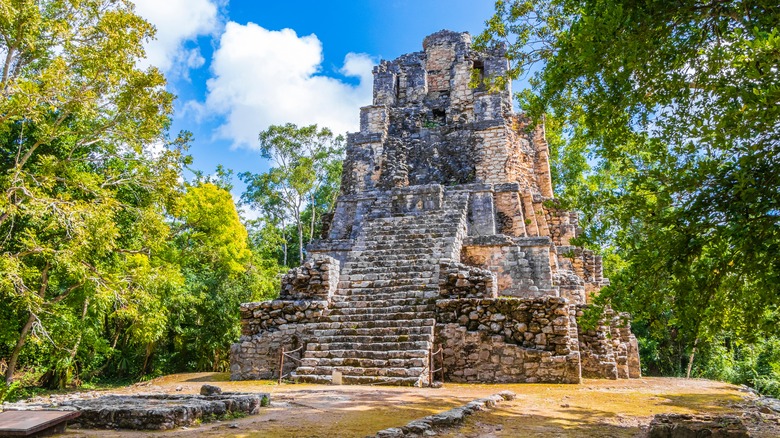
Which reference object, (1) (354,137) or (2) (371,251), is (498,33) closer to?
(2) (371,251)

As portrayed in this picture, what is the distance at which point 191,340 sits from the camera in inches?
642

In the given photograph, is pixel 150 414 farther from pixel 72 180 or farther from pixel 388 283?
pixel 72 180

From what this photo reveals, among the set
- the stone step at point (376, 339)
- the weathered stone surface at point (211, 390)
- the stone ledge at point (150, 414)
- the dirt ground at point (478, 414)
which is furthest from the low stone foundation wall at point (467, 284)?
the stone ledge at point (150, 414)

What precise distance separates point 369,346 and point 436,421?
4.28 meters

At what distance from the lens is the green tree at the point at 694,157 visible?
3664 millimetres

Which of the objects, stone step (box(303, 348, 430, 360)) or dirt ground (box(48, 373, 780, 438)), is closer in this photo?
dirt ground (box(48, 373, 780, 438))

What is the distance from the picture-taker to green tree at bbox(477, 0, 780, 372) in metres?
3.66

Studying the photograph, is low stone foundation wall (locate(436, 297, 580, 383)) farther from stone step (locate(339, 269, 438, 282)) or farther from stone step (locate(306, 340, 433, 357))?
stone step (locate(339, 269, 438, 282))

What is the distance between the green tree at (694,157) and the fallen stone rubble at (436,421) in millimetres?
1848

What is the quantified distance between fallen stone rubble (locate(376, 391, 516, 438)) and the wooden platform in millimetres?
2502

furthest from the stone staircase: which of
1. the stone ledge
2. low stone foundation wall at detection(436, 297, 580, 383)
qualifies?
the stone ledge

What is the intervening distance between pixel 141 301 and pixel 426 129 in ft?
32.4

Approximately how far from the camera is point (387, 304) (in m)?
9.88

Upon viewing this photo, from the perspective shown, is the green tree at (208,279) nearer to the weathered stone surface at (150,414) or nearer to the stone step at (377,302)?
the stone step at (377,302)
